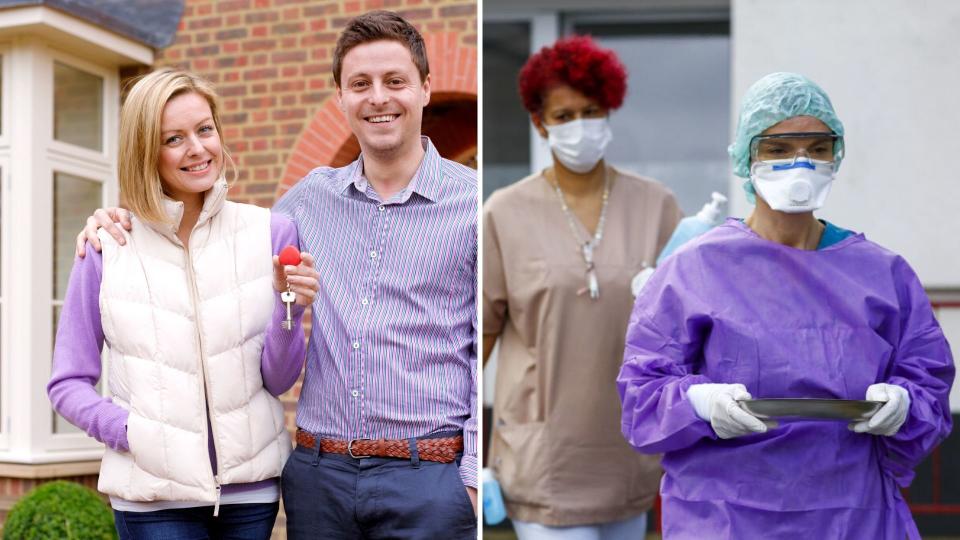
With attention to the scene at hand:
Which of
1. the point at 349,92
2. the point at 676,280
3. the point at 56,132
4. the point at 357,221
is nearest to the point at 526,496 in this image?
the point at 676,280

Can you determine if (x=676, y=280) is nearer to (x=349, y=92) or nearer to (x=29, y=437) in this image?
(x=349, y=92)

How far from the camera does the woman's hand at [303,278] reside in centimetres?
192

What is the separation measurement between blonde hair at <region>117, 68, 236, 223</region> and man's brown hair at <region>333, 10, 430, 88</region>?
303 mm

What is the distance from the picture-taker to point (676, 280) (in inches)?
89.5

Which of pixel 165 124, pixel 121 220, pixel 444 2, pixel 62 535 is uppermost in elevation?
pixel 444 2

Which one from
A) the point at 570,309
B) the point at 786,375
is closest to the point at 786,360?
the point at 786,375

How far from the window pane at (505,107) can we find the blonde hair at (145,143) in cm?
330

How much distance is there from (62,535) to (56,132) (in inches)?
75.1

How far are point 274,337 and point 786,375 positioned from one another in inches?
38.4

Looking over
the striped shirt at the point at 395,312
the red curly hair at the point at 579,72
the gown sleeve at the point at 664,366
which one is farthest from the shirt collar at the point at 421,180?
the red curly hair at the point at 579,72

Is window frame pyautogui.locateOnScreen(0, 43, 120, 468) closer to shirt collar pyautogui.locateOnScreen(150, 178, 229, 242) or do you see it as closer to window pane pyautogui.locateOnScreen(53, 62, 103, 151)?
window pane pyautogui.locateOnScreen(53, 62, 103, 151)

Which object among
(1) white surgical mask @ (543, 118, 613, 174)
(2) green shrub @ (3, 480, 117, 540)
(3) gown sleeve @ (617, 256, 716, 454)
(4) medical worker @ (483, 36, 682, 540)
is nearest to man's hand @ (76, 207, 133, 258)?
(3) gown sleeve @ (617, 256, 716, 454)

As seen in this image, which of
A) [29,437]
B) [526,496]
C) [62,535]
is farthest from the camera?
[29,437]

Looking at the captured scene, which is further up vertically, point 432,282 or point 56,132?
point 56,132
